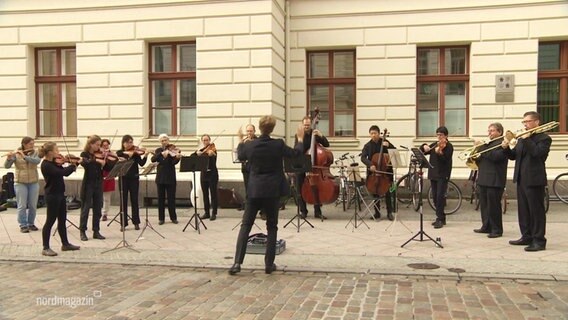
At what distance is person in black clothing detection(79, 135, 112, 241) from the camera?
8669mm

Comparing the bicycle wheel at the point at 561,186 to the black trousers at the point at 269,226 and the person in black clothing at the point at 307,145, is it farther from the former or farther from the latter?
the black trousers at the point at 269,226

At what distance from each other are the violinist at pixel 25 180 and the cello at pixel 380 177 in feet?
20.2

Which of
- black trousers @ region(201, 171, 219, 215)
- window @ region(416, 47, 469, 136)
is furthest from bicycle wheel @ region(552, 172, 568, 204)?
black trousers @ region(201, 171, 219, 215)

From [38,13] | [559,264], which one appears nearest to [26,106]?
[38,13]

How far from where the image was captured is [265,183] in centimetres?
638

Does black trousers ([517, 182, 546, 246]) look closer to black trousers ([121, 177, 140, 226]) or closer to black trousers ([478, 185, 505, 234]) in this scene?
black trousers ([478, 185, 505, 234])

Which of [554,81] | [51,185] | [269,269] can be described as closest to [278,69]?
[51,185]

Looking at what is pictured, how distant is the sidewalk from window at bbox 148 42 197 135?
3.41 metres

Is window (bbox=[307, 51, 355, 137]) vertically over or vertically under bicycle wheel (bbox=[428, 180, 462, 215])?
over

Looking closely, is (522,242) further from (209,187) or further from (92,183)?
(92,183)

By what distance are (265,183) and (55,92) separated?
965cm

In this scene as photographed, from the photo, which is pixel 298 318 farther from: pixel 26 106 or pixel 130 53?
pixel 26 106

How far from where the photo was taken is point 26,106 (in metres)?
13.5

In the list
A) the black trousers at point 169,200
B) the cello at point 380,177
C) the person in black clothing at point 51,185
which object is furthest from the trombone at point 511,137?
the person in black clothing at point 51,185
